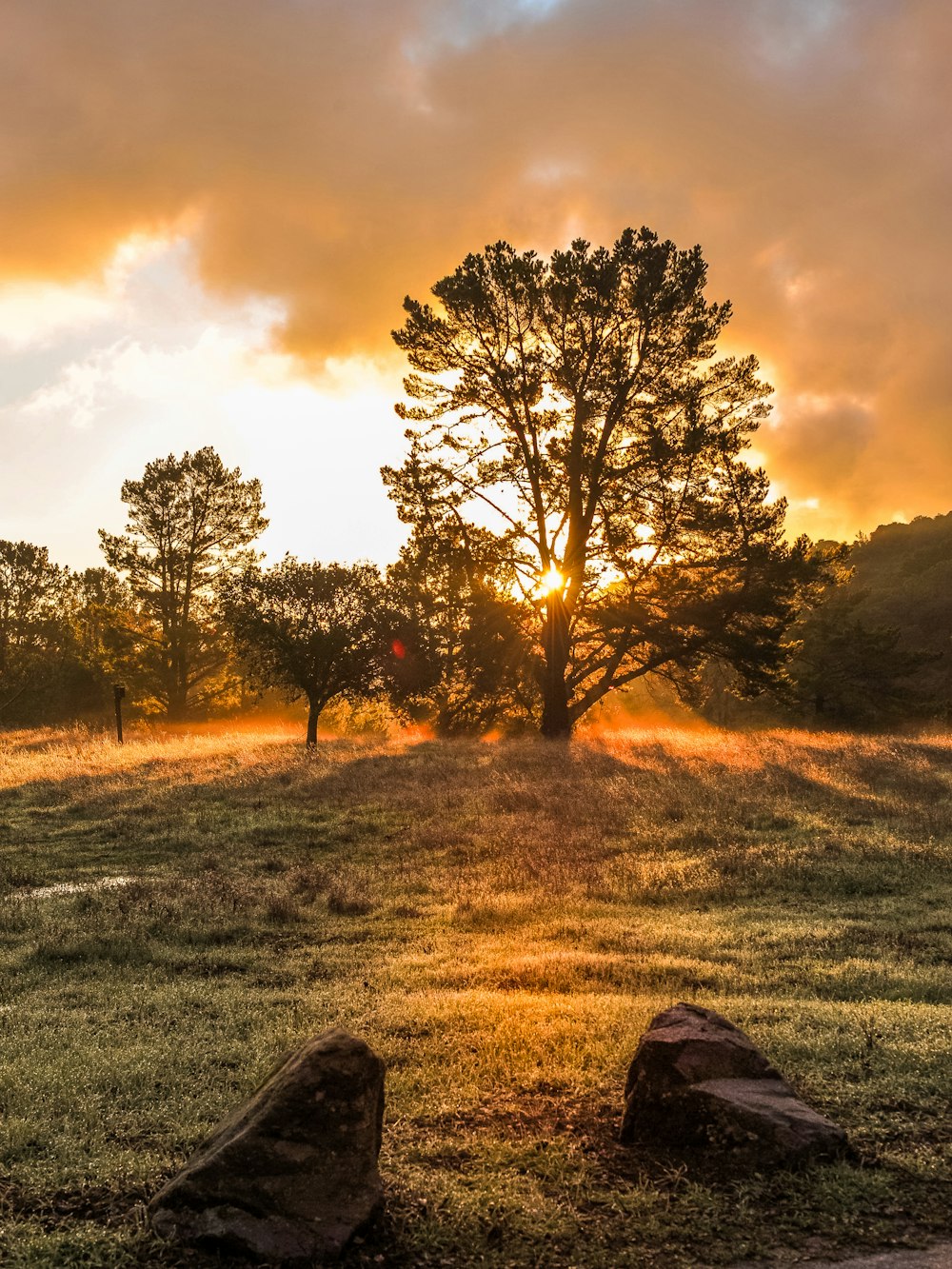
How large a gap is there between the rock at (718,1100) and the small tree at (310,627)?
29.6m

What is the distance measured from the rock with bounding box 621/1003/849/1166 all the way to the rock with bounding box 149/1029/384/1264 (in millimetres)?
1598

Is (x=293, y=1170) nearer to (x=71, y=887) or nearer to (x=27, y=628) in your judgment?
(x=71, y=887)

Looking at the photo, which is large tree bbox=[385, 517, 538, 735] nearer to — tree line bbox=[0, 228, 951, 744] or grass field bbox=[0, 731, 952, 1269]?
tree line bbox=[0, 228, 951, 744]

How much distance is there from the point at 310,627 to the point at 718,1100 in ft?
103

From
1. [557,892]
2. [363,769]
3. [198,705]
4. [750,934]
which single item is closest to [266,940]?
[557,892]

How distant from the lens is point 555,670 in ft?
106

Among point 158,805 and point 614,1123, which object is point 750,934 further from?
point 158,805

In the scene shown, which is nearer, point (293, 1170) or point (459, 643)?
point (293, 1170)

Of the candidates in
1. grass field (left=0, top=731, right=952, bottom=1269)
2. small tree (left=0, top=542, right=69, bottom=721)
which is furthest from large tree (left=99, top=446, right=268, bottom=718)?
grass field (left=0, top=731, right=952, bottom=1269)

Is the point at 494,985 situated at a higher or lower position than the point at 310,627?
lower

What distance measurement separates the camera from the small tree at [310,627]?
35.2 meters

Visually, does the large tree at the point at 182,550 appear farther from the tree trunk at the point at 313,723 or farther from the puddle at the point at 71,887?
the puddle at the point at 71,887

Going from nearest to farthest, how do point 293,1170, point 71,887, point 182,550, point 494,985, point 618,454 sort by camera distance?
point 293,1170, point 494,985, point 71,887, point 618,454, point 182,550

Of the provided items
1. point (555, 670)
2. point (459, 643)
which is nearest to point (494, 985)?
point (555, 670)
